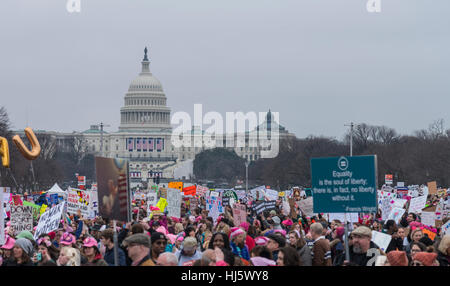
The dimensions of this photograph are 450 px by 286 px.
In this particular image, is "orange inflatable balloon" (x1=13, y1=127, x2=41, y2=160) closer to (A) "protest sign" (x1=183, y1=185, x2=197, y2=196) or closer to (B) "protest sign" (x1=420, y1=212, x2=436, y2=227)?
(B) "protest sign" (x1=420, y1=212, x2=436, y2=227)

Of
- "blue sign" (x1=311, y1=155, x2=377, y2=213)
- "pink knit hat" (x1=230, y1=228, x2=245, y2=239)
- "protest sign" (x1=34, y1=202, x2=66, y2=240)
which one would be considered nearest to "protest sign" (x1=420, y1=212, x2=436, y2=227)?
"protest sign" (x1=34, y1=202, x2=66, y2=240)

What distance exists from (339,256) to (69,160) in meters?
166

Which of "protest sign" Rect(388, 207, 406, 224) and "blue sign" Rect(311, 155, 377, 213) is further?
"protest sign" Rect(388, 207, 406, 224)

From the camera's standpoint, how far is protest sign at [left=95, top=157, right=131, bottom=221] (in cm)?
1042

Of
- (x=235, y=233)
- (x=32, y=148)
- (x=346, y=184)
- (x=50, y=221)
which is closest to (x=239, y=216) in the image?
(x=50, y=221)

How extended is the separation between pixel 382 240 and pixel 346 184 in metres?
2.21

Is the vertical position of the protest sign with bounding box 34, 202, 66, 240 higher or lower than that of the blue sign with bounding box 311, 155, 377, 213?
lower

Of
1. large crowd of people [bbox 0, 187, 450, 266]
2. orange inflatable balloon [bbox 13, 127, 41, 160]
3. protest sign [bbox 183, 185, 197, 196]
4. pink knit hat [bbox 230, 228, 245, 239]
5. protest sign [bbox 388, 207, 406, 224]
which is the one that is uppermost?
orange inflatable balloon [bbox 13, 127, 41, 160]

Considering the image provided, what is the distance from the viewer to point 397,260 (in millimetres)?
9859

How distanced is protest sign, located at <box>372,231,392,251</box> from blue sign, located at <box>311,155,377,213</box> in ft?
6.13

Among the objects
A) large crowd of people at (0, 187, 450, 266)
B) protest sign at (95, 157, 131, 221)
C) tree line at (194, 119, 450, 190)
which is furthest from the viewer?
tree line at (194, 119, 450, 190)

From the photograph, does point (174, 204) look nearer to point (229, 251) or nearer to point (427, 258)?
point (229, 251)

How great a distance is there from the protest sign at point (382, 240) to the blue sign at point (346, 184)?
73.5 inches
